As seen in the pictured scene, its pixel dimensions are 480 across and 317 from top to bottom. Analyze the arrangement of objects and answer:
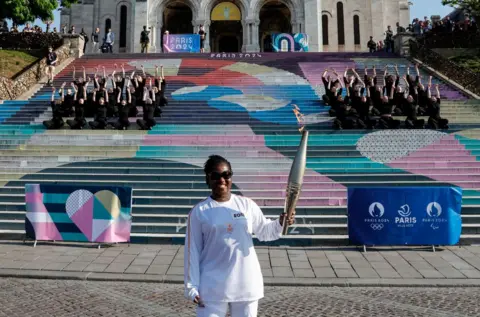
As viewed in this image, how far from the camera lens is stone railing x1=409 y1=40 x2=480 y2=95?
18125 mm

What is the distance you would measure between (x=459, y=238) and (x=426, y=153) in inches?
177

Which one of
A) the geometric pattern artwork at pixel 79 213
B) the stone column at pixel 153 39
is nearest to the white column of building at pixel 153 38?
the stone column at pixel 153 39

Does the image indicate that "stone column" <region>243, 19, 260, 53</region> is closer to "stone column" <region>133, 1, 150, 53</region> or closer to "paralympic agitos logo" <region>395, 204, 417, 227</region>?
"stone column" <region>133, 1, 150, 53</region>

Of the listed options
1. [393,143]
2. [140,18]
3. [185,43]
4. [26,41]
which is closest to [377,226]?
[393,143]

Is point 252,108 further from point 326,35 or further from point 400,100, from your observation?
point 326,35

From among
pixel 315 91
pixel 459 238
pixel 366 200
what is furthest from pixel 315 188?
pixel 315 91

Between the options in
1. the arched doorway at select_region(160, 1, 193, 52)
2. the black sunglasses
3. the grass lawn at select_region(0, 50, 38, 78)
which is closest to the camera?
the black sunglasses

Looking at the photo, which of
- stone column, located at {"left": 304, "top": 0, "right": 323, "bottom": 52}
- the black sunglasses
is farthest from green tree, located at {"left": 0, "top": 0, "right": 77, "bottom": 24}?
the black sunglasses

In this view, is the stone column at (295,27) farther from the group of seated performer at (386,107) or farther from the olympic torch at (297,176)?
the olympic torch at (297,176)

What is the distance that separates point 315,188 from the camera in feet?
33.4

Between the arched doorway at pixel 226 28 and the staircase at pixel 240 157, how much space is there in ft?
57.2

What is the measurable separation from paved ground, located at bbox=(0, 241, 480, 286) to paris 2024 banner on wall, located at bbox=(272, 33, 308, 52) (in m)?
22.9

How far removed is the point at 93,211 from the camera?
7.75 meters

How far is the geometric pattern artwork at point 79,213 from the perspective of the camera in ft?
25.3
